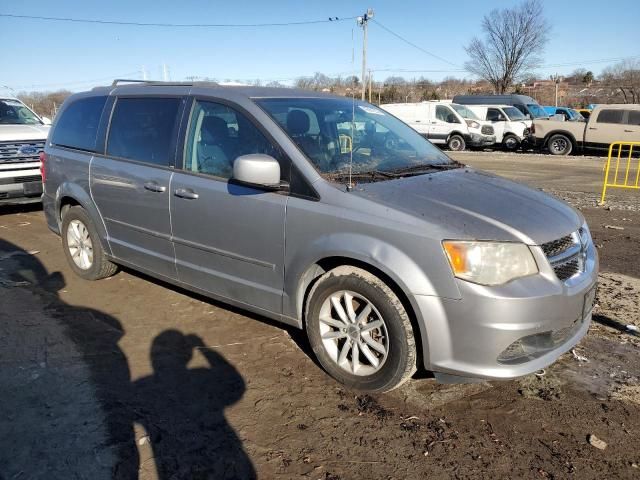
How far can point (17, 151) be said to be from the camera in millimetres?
8070

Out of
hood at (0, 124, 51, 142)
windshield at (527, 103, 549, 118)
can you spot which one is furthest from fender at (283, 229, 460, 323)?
windshield at (527, 103, 549, 118)

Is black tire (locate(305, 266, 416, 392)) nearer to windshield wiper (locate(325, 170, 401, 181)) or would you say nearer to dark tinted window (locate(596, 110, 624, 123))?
windshield wiper (locate(325, 170, 401, 181))

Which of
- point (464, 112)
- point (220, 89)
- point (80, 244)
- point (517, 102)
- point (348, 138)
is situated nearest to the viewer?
point (348, 138)

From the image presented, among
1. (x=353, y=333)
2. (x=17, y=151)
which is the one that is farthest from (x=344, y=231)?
(x=17, y=151)

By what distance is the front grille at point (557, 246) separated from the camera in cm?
289

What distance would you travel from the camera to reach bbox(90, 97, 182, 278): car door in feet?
13.5

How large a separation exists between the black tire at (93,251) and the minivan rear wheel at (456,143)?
59.4 ft

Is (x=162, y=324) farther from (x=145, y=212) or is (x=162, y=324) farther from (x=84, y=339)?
(x=145, y=212)

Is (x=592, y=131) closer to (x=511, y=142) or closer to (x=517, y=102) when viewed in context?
(x=511, y=142)

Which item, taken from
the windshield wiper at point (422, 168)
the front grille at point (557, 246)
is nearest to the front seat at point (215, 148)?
the windshield wiper at point (422, 168)

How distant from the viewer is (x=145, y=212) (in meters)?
4.27

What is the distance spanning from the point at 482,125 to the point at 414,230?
19.8 m

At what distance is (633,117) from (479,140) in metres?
5.35

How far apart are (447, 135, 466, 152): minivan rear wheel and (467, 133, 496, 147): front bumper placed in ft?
0.92
